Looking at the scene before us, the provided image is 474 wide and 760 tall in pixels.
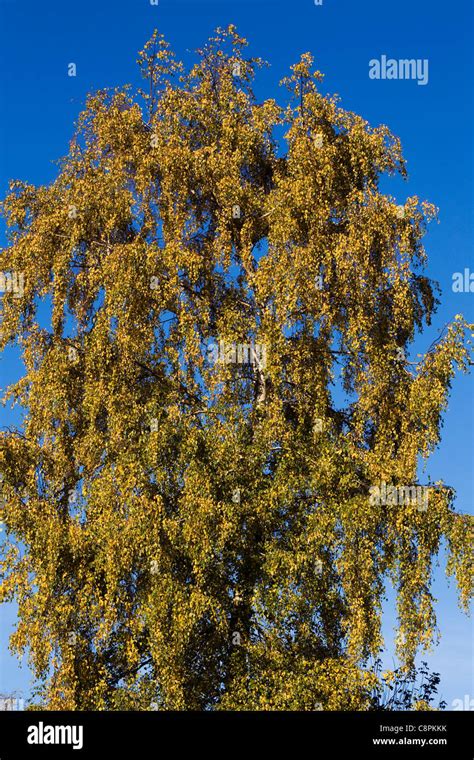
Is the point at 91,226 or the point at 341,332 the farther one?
the point at 91,226

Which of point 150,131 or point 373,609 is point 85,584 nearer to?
point 373,609

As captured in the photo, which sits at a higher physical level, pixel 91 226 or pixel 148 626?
pixel 91 226

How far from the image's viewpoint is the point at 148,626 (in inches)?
918

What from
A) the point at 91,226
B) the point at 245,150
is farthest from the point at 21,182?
the point at 245,150

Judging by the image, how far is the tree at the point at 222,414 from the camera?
920 inches

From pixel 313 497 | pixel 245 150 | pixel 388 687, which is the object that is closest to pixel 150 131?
pixel 245 150

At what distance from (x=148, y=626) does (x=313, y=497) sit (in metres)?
4.14

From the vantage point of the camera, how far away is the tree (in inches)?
920

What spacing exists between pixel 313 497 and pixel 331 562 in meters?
1.43

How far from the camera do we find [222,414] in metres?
24.6
